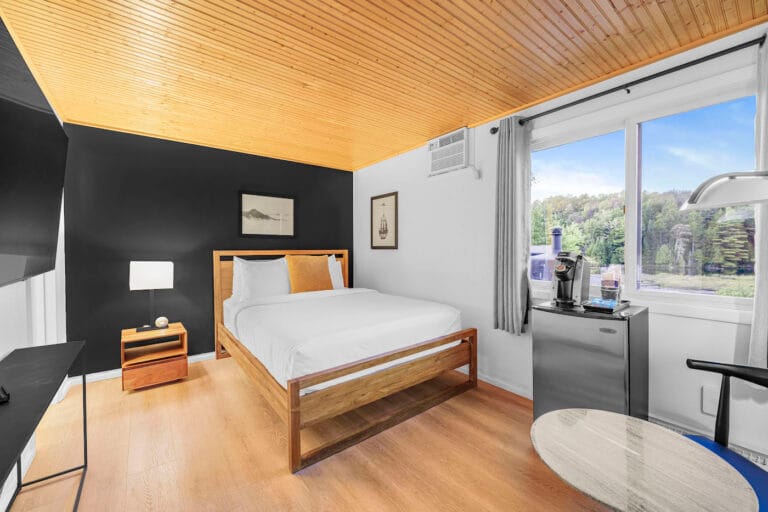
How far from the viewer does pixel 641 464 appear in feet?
3.34

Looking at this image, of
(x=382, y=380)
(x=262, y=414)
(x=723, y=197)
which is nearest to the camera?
(x=723, y=197)

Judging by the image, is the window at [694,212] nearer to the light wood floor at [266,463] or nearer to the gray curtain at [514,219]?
the gray curtain at [514,219]

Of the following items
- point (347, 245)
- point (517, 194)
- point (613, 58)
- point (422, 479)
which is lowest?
point (422, 479)

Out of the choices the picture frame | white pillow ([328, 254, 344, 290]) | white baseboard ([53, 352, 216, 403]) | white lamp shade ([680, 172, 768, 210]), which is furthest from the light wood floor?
the picture frame

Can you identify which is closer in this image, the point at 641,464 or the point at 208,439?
the point at 641,464

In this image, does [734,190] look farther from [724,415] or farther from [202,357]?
[202,357]

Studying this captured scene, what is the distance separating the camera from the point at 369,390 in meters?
2.19

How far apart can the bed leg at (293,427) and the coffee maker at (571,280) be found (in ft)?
5.79

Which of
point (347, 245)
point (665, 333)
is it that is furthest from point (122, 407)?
point (665, 333)

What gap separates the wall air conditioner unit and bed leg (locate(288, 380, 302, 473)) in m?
2.47

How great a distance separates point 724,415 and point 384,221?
11.3 feet

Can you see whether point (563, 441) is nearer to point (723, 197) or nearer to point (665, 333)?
point (723, 197)

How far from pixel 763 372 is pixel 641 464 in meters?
0.77

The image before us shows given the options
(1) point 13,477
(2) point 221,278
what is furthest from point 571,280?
(2) point 221,278
